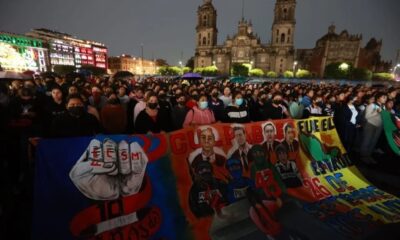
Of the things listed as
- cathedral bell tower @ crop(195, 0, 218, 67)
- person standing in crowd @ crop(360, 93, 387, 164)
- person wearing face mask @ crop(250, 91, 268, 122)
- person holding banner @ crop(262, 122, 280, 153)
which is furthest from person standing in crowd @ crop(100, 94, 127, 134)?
cathedral bell tower @ crop(195, 0, 218, 67)

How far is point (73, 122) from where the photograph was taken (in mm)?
3572

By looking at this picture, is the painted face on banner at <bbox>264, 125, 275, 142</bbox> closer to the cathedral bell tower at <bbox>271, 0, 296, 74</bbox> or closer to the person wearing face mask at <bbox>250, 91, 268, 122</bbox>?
the person wearing face mask at <bbox>250, 91, 268, 122</bbox>

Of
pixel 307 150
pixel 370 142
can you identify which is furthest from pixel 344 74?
pixel 307 150

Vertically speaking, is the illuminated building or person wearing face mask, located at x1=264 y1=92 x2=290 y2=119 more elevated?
the illuminated building

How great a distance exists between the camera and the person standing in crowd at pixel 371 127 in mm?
6969

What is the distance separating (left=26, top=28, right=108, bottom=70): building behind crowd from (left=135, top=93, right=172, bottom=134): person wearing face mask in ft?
265

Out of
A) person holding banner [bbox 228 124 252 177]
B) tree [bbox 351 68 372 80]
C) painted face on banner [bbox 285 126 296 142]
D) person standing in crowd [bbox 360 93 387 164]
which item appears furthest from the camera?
tree [bbox 351 68 372 80]

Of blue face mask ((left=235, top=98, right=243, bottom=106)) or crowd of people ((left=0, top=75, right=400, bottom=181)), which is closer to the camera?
crowd of people ((left=0, top=75, right=400, bottom=181))

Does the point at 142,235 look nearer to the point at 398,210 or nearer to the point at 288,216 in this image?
the point at 288,216

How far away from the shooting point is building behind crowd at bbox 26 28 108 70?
76.8 metres

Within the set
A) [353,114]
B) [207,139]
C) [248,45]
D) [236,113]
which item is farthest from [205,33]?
[207,139]

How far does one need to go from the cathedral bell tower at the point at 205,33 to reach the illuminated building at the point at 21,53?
58102 mm

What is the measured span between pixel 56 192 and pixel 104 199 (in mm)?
576

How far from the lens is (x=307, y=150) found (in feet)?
16.3
